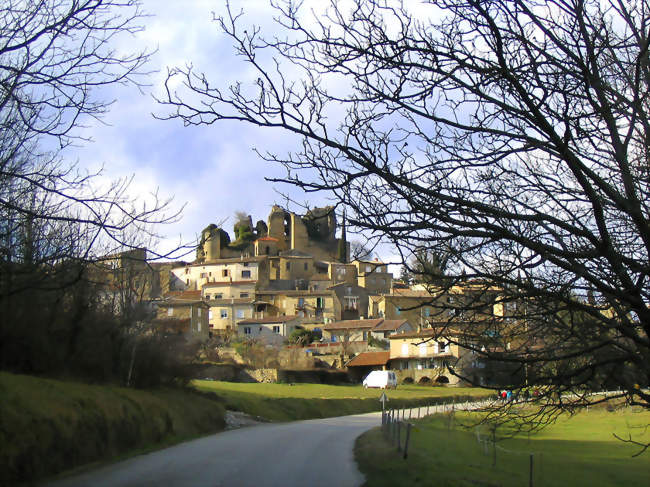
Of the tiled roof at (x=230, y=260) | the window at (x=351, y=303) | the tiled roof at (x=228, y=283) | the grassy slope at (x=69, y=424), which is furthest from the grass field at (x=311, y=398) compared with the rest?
the tiled roof at (x=230, y=260)

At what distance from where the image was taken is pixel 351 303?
110062 millimetres

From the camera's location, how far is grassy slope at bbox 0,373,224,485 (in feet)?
51.2

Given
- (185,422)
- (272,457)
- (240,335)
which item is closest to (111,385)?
(185,422)

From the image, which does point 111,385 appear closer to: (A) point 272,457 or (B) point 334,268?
(A) point 272,457

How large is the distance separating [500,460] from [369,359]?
163 feet

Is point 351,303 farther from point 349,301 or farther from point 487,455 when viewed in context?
point 487,455

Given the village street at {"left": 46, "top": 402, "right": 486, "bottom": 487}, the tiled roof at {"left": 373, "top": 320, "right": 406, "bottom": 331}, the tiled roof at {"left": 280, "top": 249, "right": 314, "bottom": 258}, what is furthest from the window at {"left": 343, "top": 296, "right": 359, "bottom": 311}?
the village street at {"left": 46, "top": 402, "right": 486, "bottom": 487}

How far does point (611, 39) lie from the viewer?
7.94 metres

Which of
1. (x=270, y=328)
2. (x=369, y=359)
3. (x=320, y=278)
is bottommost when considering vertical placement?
(x=369, y=359)

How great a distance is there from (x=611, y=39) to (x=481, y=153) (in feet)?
6.64

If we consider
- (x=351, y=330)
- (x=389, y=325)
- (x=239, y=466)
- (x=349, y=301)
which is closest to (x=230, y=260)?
(x=349, y=301)

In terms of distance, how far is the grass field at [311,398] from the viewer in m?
40.8

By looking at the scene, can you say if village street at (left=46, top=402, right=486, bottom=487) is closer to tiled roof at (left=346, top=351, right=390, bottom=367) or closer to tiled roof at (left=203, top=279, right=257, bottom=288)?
tiled roof at (left=346, top=351, right=390, bottom=367)

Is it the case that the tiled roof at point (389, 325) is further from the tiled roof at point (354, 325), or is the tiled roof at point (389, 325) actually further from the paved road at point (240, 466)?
the paved road at point (240, 466)
